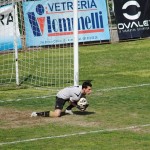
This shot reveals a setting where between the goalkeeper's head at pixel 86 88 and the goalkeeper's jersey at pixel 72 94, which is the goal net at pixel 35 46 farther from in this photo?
the goalkeeper's head at pixel 86 88

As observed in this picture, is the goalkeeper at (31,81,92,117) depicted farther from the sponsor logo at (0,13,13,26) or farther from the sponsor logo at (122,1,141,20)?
the sponsor logo at (122,1,141,20)

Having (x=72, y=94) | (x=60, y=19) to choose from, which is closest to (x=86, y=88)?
(x=72, y=94)

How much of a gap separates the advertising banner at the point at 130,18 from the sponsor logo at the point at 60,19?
1.54 metres

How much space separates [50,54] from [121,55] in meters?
3.63

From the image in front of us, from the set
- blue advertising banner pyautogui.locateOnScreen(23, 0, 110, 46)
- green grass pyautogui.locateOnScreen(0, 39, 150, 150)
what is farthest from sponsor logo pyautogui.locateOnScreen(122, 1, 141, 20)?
green grass pyautogui.locateOnScreen(0, 39, 150, 150)

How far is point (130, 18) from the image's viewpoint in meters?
33.8

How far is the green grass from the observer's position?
13.8 metres

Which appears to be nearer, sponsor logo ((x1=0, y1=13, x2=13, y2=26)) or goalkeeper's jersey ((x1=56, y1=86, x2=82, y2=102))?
goalkeeper's jersey ((x1=56, y1=86, x2=82, y2=102))

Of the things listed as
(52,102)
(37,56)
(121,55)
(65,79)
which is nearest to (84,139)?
(52,102)

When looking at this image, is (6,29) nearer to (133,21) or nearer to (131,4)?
(133,21)

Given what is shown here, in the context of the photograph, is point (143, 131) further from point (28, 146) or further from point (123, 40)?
point (123, 40)

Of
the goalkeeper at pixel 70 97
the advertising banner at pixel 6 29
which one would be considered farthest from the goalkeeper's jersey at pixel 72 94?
the advertising banner at pixel 6 29

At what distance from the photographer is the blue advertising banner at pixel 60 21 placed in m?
29.9

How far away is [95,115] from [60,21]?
1474 cm
